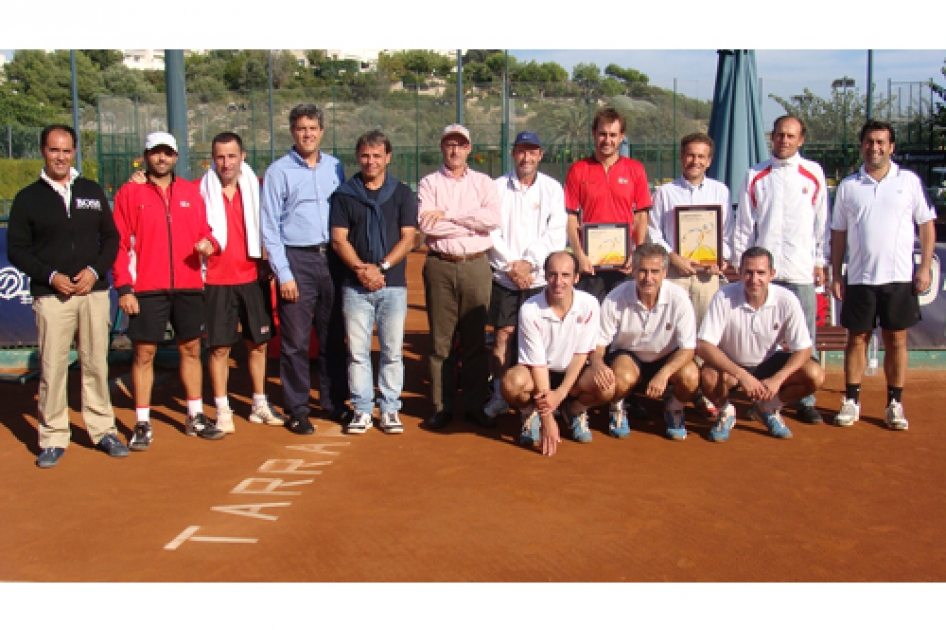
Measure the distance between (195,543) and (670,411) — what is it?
10.8 feet

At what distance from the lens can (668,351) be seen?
6.07 meters

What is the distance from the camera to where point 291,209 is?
619cm

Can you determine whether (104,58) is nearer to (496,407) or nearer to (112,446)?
(112,446)

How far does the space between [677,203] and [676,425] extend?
1623mm

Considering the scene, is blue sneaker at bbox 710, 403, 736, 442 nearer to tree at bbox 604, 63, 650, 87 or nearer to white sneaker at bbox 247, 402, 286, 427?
white sneaker at bbox 247, 402, 286, 427

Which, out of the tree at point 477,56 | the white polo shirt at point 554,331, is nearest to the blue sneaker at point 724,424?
the white polo shirt at point 554,331

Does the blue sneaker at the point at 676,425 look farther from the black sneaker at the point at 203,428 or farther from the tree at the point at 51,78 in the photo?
A: the tree at the point at 51,78

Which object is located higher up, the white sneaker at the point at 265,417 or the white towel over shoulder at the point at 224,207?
the white towel over shoulder at the point at 224,207

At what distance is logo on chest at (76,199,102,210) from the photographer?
5.55 meters

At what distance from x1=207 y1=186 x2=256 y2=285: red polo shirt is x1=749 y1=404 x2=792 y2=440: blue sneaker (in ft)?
12.5

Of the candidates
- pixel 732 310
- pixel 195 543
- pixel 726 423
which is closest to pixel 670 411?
pixel 726 423

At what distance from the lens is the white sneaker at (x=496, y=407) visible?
6.39 metres

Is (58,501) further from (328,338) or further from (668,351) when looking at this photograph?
(668,351)

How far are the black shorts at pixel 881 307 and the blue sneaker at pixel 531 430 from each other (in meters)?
2.41
